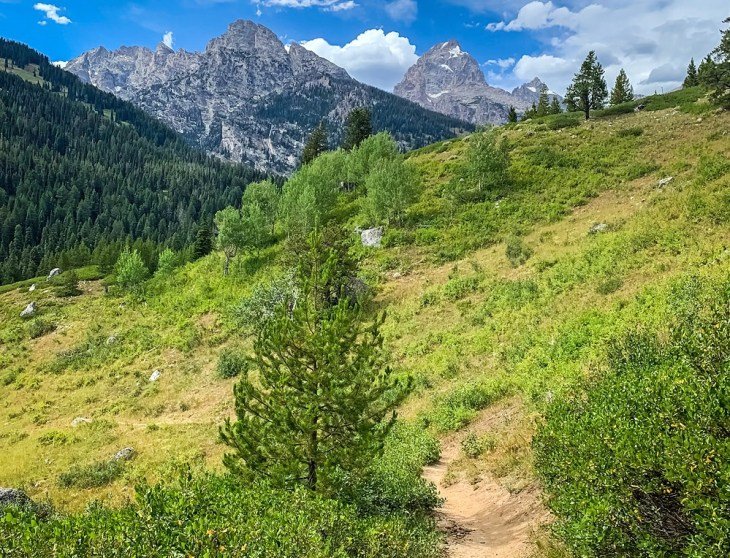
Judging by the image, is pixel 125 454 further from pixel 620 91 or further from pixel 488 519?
pixel 620 91

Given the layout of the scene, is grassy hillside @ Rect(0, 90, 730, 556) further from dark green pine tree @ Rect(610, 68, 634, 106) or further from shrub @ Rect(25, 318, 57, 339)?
dark green pine tree @ Rect(610, 68, 634, 106)

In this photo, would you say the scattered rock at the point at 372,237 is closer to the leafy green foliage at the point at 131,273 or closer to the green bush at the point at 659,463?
the leafy green foliage at the point at 131,273

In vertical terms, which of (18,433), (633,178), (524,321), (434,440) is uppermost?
(633,178)

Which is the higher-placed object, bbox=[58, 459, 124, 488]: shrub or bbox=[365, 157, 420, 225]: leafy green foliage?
bbox=[365, 157, 420, 225]: leafy green foliage

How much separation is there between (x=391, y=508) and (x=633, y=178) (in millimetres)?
43062

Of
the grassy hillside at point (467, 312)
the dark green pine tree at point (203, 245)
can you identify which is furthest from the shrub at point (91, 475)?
the dark green pine tree at point (203, 245)

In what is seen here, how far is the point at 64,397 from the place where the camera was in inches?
1342

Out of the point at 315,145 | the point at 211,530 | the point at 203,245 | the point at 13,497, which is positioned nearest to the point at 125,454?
the point at 13,497

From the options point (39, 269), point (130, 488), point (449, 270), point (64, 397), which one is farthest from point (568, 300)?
point (39, 269)

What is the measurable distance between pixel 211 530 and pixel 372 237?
1634 inches

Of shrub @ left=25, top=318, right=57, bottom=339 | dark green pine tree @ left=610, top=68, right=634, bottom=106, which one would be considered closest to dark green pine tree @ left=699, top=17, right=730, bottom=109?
dark green pine tree @ left=610, top=68, right=634, bottom=106

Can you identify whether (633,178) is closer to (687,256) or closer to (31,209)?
(687,256)

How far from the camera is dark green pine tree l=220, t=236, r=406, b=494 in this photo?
30.9 feet

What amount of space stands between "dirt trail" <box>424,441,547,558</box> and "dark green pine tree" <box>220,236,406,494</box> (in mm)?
3147
